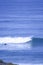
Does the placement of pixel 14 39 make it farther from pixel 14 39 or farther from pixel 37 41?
pixel 37 41

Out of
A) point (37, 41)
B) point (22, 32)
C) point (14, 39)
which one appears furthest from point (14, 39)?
point (37, 41)

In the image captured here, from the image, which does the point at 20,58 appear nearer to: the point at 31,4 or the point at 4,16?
the point at 4,16

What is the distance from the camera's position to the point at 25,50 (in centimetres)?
151

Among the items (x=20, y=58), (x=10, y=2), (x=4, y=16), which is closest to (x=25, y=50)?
(x=20, y=58)

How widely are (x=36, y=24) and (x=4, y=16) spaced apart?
421 millimetres

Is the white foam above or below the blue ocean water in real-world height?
above

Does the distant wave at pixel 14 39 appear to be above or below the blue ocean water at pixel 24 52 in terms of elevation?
above

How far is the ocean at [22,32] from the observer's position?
148 centimetres

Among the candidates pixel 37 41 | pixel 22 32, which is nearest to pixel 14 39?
pixel 22 32

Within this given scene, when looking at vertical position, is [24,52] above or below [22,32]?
below

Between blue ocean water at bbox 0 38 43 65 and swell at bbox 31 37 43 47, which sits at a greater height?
swell at bbox 31 37 43 47

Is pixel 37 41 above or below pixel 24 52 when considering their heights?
above

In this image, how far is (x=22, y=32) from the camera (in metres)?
1.51

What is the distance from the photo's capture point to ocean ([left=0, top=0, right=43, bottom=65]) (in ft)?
4.85
